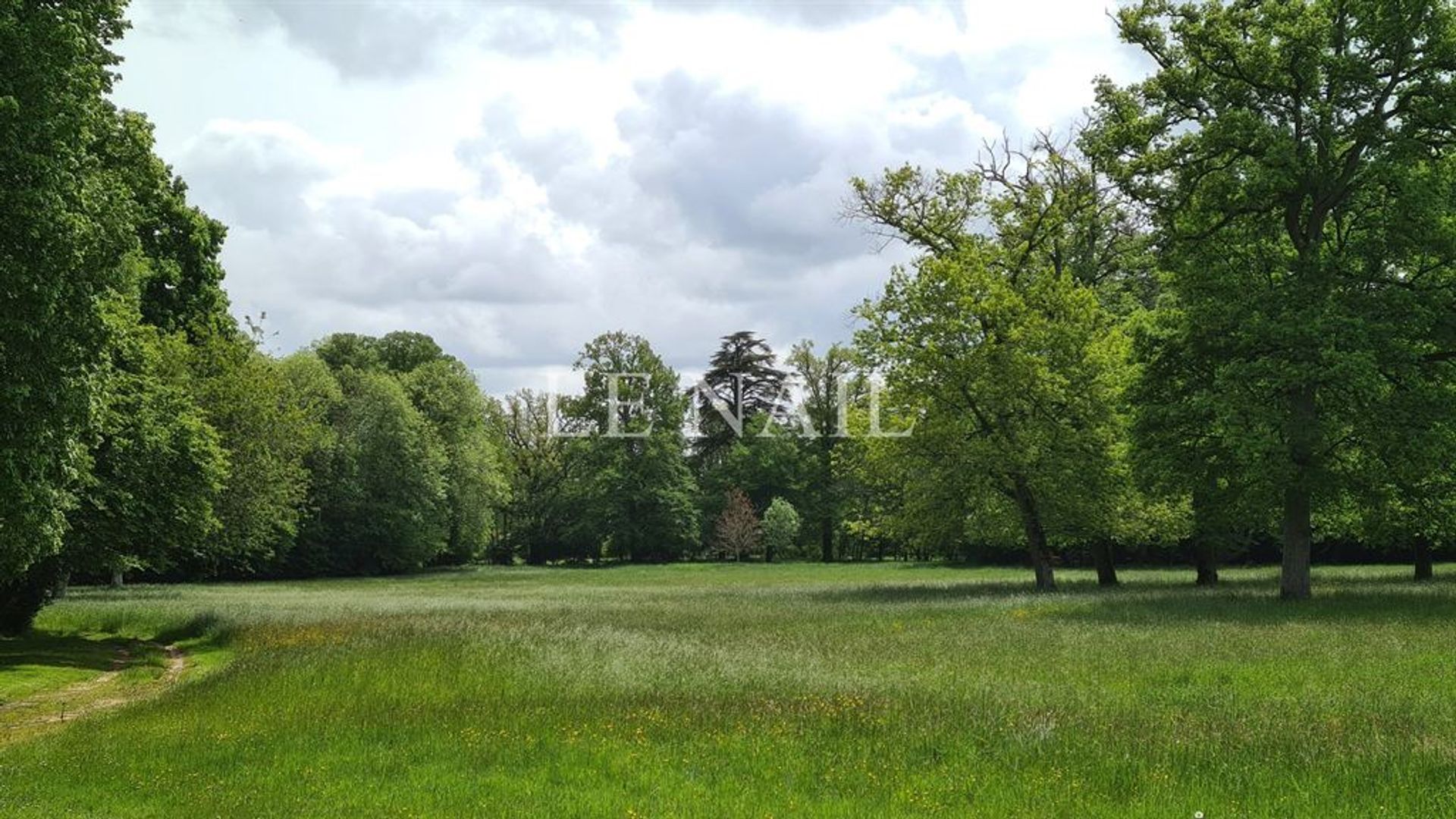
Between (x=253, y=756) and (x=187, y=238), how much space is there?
35356mm

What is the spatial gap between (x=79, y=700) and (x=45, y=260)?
29.2ft

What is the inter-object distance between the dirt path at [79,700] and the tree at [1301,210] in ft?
87.5

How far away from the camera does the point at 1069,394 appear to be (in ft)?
126

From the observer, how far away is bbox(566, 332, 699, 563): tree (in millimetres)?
93875

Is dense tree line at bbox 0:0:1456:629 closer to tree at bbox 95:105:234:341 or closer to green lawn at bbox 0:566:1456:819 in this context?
tree at bbox 95:105:234:341

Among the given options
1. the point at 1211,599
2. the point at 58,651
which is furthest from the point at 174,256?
the point at 1211,599

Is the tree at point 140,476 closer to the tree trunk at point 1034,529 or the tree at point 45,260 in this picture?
the tree at point 45,260

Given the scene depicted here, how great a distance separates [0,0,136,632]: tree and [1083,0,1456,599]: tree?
26.6 metres

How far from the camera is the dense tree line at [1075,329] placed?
678 inches

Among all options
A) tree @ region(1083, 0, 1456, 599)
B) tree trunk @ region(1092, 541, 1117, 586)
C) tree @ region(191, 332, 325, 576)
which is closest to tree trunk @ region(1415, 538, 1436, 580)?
tree trunk @ region(1092, 541, 1117, 586)

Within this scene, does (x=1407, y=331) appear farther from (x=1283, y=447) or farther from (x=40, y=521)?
(x=40, y=521)

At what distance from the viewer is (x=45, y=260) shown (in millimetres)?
15969

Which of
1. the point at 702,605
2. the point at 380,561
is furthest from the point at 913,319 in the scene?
the point at 380,561

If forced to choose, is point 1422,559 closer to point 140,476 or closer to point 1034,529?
point 1034,529
